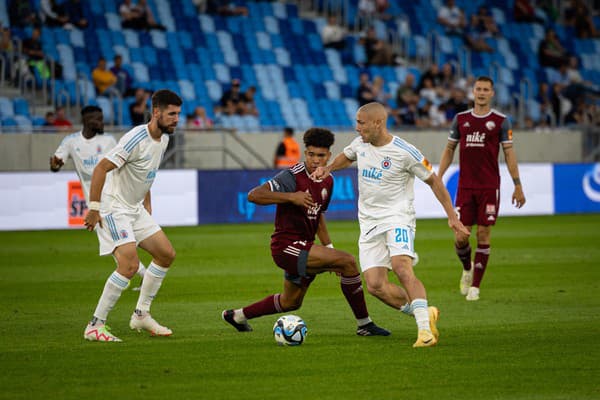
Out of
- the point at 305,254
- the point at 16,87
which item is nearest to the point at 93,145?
the point at 305,254

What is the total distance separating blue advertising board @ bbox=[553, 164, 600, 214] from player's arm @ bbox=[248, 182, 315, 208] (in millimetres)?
17636

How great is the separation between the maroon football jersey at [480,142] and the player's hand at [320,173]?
12.8ft

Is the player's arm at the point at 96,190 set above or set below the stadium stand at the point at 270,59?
below

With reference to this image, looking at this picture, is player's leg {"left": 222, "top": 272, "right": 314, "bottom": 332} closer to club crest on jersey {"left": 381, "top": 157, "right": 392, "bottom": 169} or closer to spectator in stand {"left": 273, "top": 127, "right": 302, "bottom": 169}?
club crest on jersey {"left": 381, "top": 157, "right": 392, "bottom": 169}

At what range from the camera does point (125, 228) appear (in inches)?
360

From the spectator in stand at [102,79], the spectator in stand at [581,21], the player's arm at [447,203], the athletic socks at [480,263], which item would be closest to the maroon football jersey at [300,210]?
the player's arm at [447,203]

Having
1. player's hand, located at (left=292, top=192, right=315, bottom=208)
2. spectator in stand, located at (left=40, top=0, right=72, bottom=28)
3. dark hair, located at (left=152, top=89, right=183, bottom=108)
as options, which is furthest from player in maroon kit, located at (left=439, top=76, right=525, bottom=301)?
Answer: spectator in stand, located at (left=40, top=0, right=72, bottom=28)

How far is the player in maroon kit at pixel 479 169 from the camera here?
11922 mm

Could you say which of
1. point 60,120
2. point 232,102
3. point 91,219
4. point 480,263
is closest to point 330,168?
point 91,219

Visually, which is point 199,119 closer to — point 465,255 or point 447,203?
point 465,255

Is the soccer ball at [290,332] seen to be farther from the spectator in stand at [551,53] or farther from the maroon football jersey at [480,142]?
the spectator in stand at [551,53]

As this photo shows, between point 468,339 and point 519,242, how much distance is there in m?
10.0

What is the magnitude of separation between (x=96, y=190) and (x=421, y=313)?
275 cm

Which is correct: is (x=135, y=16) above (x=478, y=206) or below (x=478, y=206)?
above
